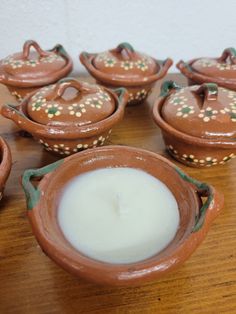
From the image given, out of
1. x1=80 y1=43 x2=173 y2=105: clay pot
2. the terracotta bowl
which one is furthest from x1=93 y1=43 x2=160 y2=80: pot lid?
the terracotta bowl

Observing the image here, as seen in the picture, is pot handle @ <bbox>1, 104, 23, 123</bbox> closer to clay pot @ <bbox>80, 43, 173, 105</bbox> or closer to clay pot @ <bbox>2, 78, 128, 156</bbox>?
clay pot @ <bbox>2, 78, 128, 156</bbox>

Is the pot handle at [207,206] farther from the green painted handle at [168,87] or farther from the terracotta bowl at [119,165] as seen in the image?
the green painted handle at [168,87]

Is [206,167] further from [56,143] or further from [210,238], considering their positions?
[56,143]

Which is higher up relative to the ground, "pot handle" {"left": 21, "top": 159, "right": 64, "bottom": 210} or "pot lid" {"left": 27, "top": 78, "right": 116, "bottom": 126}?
"pot lid" {"left": 27, "top": 78, "right": 116, "bottom": 126}

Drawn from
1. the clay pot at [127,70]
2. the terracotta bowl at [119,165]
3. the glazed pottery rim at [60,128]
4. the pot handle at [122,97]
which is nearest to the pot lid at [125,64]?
the clay pot at [127,70]

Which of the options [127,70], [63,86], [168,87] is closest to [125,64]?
[127,70]
